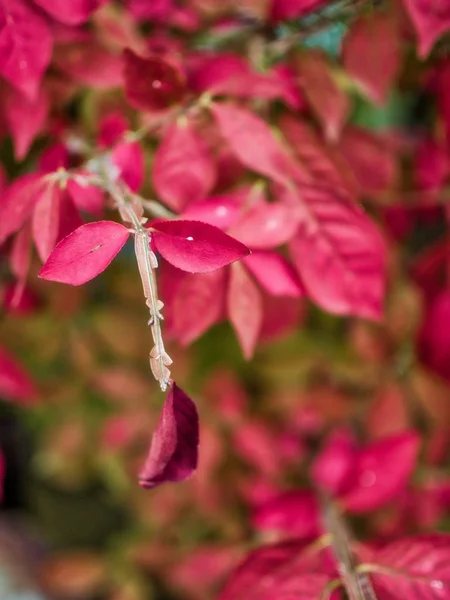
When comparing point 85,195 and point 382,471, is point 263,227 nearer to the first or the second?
point 85,195

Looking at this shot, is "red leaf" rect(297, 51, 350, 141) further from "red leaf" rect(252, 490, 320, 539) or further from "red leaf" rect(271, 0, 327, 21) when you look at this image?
"red leaf" rect(252, 490, 320, 539)

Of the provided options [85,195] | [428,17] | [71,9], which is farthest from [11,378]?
[428,17]

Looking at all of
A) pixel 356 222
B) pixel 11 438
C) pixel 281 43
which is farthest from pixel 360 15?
pixel 11 438

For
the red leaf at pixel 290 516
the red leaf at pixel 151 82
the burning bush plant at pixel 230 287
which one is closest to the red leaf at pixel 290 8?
the burning bush plant at pixel 230 287

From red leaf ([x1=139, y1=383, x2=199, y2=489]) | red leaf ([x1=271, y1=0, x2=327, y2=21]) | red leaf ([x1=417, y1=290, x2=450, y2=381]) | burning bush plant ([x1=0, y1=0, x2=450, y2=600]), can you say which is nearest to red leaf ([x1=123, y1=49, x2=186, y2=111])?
burning bush plant ([x1=0, y1=0, x2=450, y2=600])

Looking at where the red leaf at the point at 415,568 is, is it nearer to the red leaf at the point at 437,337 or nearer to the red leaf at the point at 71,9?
the red leaf at the point at 437,337

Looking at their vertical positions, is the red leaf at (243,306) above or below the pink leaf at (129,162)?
below

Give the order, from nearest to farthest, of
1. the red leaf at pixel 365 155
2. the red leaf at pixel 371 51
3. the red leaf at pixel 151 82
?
1. the red leaf at pixel 151 82
2. the red leaf at pixel 371 51
3. the red leaf at pixel 365 155

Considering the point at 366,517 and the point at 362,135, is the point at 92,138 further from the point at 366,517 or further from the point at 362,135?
the point at 366,517
